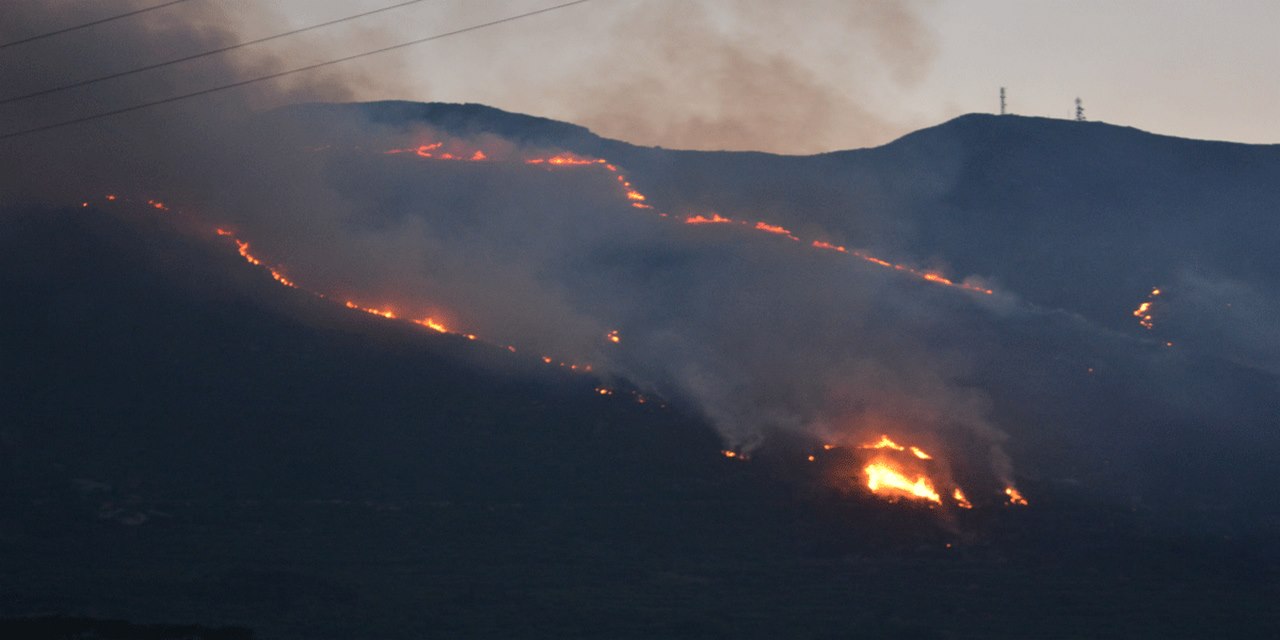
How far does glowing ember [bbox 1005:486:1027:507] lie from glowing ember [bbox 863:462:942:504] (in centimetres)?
286

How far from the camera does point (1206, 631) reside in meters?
49.9

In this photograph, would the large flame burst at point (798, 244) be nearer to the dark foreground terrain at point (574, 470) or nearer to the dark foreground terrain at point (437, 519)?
the dark foreground terrain at point (574, 470)

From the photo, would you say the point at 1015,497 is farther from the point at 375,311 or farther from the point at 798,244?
the point at 375,311

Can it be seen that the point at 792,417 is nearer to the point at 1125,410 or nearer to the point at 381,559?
the point at 1125,410

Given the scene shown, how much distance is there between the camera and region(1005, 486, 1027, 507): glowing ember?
58250mm

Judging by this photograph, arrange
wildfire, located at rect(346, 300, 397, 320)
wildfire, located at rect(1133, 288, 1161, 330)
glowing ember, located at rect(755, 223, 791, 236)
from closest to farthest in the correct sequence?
wildfire, located at rect(346, 300, 397, 320) < wildfire, located at rect(1133, 288, 1161, 330) < glowing ember, located at rect(755, 223, 791, 236)

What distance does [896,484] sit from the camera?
196ft

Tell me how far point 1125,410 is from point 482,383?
29673 millimetres

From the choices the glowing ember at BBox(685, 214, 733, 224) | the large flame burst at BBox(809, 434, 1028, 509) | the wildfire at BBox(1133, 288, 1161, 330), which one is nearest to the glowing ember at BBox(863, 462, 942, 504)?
the large flame burst at BBox(809, 434, 1028, 509)

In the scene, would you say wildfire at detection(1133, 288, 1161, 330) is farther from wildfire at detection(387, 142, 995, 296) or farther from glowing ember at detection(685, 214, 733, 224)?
glowing ember at detection(685, 214, 733, 224)

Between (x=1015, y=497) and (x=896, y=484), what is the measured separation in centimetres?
485

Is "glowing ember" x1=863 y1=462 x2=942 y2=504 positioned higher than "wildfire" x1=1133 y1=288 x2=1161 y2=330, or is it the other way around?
"wildfire" x1=1133 y1=288 x2=1161 y2=330

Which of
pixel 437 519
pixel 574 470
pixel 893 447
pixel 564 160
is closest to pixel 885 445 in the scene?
pixel 893 447

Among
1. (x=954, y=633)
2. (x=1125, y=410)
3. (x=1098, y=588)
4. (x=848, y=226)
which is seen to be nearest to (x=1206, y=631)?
(x=1098, y=588)
